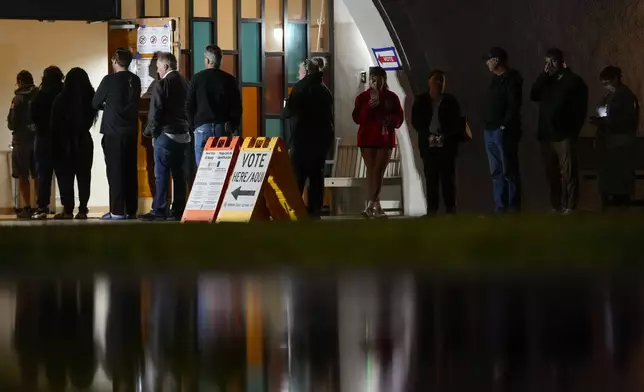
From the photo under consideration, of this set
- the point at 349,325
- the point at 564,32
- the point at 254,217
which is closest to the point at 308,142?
the point at 254,217

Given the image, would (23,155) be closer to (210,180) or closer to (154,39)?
(154,39)

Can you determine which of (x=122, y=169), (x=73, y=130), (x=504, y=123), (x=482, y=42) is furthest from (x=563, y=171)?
(x=73, y=130)

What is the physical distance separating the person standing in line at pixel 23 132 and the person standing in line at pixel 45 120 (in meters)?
0.49

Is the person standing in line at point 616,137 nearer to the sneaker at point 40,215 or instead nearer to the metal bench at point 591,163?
the metal bench at point 591,163

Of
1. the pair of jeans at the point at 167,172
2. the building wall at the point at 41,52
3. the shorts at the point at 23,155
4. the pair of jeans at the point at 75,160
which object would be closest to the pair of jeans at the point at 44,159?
the pair of jeans at the point at 75,160

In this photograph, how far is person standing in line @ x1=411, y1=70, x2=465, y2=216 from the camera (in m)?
12.5

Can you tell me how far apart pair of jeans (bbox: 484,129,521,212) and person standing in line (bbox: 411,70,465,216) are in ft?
1.30

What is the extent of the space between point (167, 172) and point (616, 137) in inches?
162

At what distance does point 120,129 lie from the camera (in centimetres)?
1314

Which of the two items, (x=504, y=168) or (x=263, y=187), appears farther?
(x=504, y=168)

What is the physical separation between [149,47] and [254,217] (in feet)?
20.3

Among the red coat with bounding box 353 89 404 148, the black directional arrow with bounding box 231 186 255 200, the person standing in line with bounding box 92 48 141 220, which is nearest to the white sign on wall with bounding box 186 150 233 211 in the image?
the black directional arrow with bounding box 231 186 255 200

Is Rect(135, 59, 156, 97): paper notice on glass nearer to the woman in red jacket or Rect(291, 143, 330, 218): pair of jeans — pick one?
the woman in red jacket

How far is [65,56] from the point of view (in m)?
18.1
